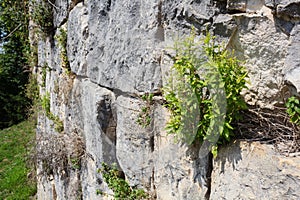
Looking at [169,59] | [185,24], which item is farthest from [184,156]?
[185,24]

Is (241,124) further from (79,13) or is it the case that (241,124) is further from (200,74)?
(79,13)

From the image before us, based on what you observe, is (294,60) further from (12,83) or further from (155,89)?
(12,83)

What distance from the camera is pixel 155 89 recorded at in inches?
80.8

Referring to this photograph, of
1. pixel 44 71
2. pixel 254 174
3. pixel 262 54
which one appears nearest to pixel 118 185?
pixel 254 174

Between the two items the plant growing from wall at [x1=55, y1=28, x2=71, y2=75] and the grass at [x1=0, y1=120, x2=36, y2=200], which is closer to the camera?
the plant growing from wall at [x1=55, y1=28, x2=71, y2=75]

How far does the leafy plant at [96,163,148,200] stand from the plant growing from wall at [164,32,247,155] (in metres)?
0.72

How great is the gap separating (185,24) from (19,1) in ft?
14.6

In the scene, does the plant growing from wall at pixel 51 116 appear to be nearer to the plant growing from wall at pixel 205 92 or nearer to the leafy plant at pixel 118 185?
the leafy plant at pixel 118 185

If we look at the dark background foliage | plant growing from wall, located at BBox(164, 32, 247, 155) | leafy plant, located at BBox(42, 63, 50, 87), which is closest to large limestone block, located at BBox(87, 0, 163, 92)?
plant growing from wall, located at BBox(164, 32, 247, 155)

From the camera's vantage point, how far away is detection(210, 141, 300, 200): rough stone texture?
131cm

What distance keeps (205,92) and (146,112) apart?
2.04 ft

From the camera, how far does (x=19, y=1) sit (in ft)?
17.6

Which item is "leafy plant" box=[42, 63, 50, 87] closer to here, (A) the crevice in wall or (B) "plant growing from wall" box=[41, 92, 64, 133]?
(B) "plant growing from wall" box=[41, 92, 64, 133]

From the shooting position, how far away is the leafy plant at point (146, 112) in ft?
6.92
